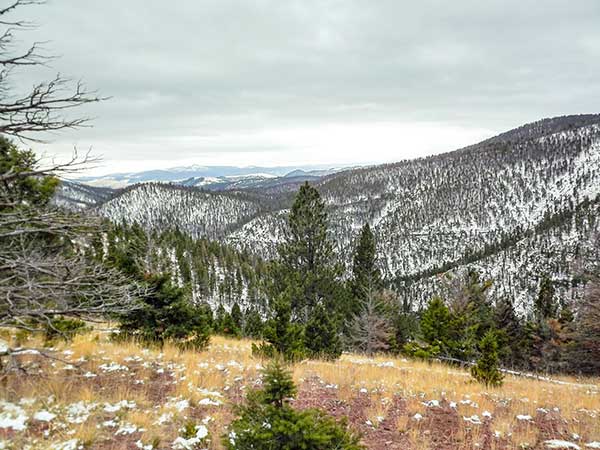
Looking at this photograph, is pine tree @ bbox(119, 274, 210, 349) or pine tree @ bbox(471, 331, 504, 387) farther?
pine tree @ bbox(471, 331, 504, 387)

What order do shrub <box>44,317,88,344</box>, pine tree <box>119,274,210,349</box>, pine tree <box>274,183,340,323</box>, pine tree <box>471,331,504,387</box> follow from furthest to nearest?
pine tree <box>274,183,340,323</box> → pine tree <box>471,331,504,387</box> → pine tree <box>119,274,210,349</box> → shrub <box>44,317,88,344</box>

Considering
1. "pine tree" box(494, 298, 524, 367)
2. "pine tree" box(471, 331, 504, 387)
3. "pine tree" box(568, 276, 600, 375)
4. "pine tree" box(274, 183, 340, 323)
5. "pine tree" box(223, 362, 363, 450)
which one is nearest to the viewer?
"pine tree" box(223, 362, 363, 450)

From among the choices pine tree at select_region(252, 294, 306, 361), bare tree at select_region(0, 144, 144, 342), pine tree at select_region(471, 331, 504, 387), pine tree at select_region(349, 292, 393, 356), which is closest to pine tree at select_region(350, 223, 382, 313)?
pine tree at select_region(349, 292, 393, 356)

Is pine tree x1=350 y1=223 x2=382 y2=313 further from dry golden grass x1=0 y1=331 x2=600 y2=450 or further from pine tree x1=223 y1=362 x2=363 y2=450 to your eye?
pine tree x1=223 y1=362 x2=363 y2=450

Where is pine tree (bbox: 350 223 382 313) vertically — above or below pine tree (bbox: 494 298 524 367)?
above

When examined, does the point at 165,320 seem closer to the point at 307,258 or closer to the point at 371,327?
the point at 307,258

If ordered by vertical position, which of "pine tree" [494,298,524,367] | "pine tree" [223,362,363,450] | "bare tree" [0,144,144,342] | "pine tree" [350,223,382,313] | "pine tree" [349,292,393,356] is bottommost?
"pine tree" [494,298,524,367]

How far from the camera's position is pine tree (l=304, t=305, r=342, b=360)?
46.4 ft

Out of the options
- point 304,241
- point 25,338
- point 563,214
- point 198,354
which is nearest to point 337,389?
point 198,354

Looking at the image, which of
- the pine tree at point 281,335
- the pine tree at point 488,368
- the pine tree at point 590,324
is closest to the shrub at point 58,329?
the pine tree at point 281,335

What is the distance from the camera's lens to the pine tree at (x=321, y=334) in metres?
14.1

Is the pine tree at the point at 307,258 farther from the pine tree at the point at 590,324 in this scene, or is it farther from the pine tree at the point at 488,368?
the pine tree at the point at 590,324

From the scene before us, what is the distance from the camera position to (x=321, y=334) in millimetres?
14625

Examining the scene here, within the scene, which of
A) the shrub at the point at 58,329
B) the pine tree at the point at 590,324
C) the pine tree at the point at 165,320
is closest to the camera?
the shrub at the point at 58,329
